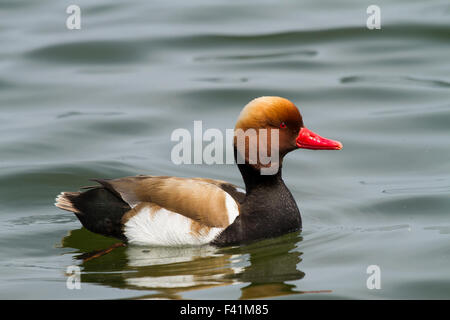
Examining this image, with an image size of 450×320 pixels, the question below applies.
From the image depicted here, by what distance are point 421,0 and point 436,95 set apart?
4688 mm

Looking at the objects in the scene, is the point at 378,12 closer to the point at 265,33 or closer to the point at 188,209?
the point at 265,33

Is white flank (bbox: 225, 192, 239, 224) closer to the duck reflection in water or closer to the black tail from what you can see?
the duck reflection in water

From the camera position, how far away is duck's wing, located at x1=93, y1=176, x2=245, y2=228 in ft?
24.4

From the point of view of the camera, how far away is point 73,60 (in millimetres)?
14297

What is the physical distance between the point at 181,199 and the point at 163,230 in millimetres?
298

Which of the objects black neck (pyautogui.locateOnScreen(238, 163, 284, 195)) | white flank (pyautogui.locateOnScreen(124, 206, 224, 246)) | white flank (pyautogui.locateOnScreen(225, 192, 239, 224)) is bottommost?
white flank (pyautogui.locateOnScreen(124, 206, 224, 246))

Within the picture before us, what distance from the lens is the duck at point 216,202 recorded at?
7.46 meters

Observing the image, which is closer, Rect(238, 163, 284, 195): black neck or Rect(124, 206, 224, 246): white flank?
Rect(124, 206, 224, 246): white flank

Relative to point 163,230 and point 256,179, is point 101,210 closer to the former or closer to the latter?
point 163,230

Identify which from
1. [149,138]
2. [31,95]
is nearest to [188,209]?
[149,138]

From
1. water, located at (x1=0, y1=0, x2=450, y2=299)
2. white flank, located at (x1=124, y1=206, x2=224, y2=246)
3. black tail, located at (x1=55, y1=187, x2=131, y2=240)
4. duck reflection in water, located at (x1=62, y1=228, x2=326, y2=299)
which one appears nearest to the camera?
duck reflection in water, located at (x1=62, y1=228, x2=326, y2=299)

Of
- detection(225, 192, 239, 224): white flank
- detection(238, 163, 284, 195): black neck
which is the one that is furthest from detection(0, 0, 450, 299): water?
detection(238, 163, 284, 195): black neck

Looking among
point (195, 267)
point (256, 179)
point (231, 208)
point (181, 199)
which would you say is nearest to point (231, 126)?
point (256, 179)

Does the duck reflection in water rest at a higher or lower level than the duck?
lower
